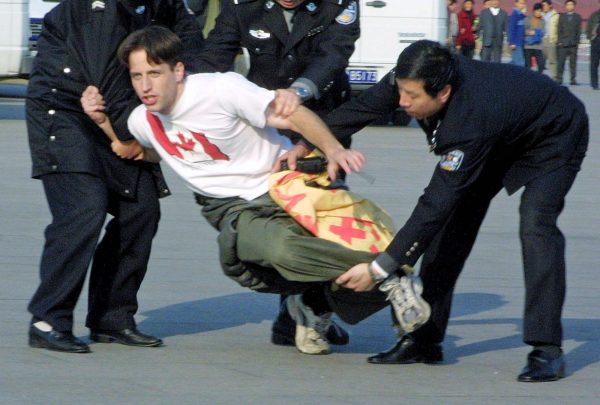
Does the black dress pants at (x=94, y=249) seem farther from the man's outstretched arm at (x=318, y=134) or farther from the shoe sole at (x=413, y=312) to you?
the shoe sole at (x=413, y=312)

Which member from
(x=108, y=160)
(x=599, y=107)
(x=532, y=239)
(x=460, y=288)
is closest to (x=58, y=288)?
(x=108, y=160)

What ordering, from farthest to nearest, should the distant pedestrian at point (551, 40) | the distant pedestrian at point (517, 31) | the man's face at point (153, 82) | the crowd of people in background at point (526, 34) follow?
the distant pedestrian at point (517, 31), the distant pedestrian at point (551, 40), the crowd of people in background at point (526, 34), the man's face at point (153, 82)

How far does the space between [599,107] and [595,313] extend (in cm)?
1409

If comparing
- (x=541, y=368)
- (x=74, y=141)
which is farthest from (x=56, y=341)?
(x=541, y=368)

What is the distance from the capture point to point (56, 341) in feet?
17.9

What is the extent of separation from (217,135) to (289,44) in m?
0.71

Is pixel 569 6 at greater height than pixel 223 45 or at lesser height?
lesser

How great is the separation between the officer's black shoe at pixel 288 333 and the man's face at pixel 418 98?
50.0 inches

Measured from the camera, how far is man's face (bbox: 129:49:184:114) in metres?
5.17

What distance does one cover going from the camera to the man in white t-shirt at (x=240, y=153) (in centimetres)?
505

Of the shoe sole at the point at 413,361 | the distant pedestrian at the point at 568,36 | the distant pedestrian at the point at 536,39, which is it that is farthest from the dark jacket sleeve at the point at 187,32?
the distant pedestrian at the point at 536,39

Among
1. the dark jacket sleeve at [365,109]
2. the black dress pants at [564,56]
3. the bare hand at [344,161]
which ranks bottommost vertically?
the black dress pants at [564,56]

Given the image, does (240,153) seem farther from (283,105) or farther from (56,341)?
(56,341)

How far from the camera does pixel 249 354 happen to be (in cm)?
561
